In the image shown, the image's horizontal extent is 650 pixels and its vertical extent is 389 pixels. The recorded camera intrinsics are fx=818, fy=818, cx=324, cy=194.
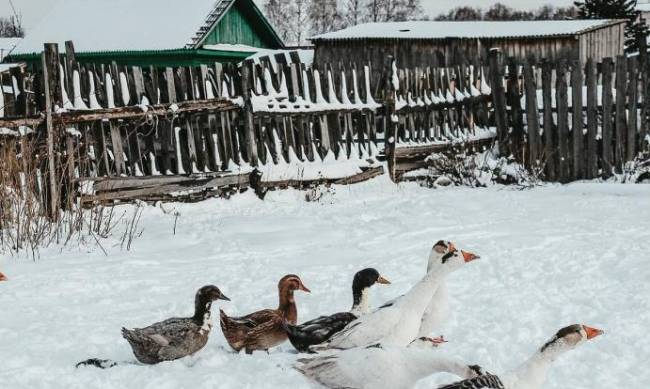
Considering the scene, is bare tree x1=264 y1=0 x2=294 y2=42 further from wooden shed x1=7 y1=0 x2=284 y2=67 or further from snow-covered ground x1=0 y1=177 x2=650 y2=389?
snow-covered ground x1=0 y1=177 x2=650 y2=389

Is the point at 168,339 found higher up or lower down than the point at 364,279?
lower down

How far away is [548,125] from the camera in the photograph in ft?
44.4

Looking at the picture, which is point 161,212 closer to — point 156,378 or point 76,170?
point 76,170

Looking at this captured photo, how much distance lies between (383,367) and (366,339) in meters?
0.59

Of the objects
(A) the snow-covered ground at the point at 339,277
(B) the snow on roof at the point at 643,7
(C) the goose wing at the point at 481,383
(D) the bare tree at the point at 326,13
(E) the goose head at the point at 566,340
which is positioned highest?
(D) the bare tree at the point at 326,13

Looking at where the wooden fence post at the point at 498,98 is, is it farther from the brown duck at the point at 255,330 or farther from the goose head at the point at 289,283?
the brown duck at the point at 255,330

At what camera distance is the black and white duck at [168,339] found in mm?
5277

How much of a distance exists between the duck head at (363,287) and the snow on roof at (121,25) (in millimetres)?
23135

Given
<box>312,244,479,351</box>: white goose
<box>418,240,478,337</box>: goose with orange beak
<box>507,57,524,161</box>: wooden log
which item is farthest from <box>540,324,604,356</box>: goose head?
<box>507,57,524,161</box>: wooden log

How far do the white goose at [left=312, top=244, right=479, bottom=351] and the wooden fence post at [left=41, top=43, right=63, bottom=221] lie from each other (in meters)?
5.39

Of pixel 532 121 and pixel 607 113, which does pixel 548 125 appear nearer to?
pixel 532 121

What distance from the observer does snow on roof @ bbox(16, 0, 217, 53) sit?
28438 mm

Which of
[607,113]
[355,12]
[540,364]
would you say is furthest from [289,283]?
[355,12]

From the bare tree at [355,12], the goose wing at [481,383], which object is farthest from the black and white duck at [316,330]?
the bare tree at [355,12]
